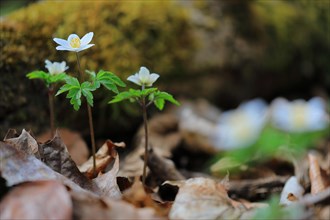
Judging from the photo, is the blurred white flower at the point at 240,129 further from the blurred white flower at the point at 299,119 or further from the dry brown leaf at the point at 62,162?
the dry brown leaf at the point at 62,162

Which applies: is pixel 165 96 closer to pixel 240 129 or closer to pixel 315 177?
pixel 315 177

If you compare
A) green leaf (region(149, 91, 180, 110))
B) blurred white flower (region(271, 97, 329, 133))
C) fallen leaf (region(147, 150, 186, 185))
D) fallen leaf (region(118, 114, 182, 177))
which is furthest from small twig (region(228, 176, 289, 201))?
green leaf (region(149, 91, 180, 110))

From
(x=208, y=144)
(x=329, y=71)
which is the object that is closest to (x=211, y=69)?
(x=208, y=144)

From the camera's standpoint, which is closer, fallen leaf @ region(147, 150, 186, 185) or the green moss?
fallen leaf @ region(147, 150, 186, 185)

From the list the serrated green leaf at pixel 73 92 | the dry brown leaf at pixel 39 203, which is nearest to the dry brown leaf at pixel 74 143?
the serrated green leaf at pixel 73 92

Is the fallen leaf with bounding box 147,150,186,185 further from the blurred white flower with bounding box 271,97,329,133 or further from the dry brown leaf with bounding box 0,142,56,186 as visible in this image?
the blurred white flower with bounding box 271,97,329,133
